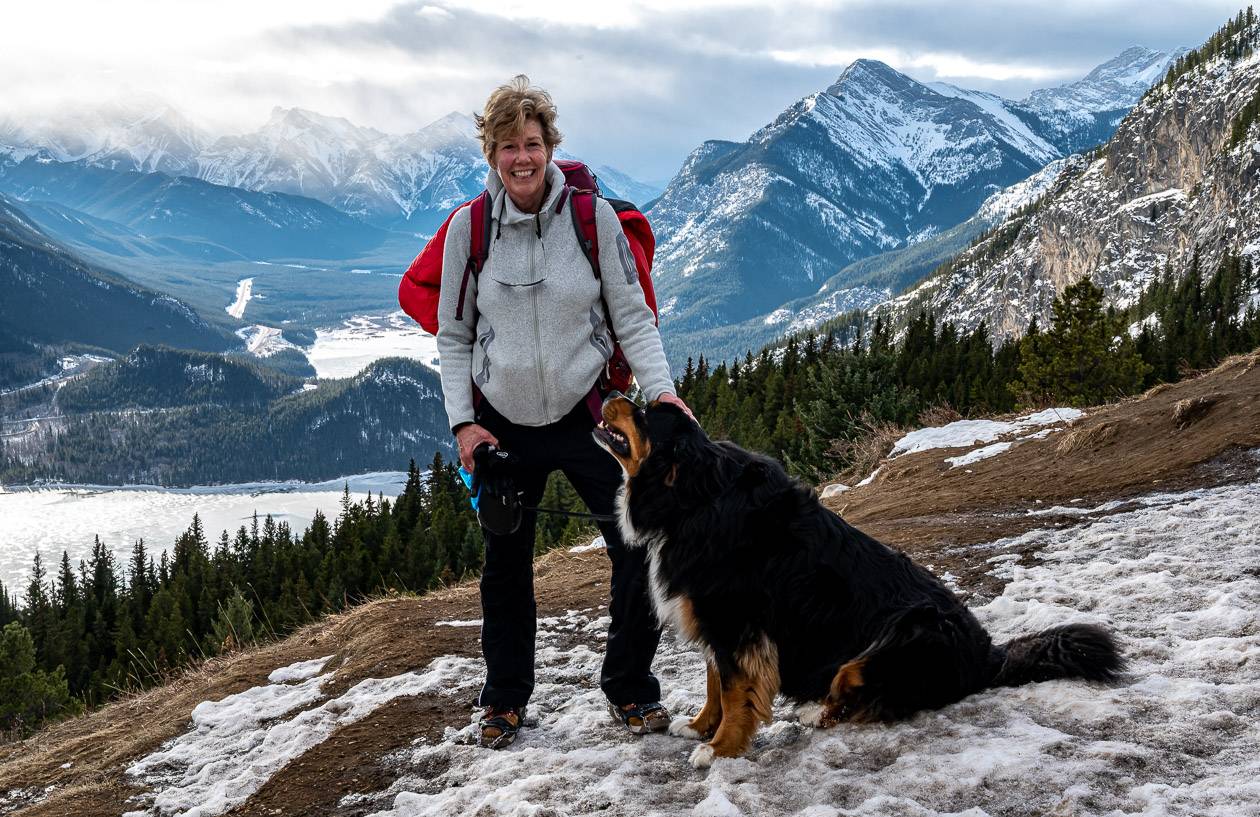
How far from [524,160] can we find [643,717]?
3060mm

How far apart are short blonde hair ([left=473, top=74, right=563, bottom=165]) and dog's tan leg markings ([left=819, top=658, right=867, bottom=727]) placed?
3.06m

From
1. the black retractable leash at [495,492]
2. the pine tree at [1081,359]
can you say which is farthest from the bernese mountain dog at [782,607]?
the pine tree at [1081,359]

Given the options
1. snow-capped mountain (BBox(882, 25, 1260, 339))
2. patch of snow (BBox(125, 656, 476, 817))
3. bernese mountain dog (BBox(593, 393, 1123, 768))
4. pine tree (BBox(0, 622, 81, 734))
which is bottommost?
pine tree (BBox(0, 622, 81, 734))

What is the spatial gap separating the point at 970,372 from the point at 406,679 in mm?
63151

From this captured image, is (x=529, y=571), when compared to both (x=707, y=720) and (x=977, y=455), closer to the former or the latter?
(x=707, y=720)

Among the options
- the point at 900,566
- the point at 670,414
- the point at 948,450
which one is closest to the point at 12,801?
the point at 670,414

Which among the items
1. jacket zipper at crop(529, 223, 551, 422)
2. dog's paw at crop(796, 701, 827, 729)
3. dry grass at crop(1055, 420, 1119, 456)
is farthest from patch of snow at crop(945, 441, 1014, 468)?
jacket zipper at crop(529, 223, 551, 422)

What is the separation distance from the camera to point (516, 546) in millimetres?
4855

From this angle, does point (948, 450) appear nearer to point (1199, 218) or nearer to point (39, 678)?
point (39, 678)

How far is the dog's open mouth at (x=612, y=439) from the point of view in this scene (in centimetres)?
418

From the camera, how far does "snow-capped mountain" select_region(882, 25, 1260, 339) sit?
136 metres

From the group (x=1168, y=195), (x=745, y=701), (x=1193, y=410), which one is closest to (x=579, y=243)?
(x=745, y=701)

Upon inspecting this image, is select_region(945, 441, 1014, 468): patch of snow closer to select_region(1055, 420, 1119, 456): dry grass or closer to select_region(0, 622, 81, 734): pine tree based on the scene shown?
select_region(1055, 420, 1119, 456): dry grass

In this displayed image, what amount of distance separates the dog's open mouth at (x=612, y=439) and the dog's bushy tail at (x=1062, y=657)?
2179mm
